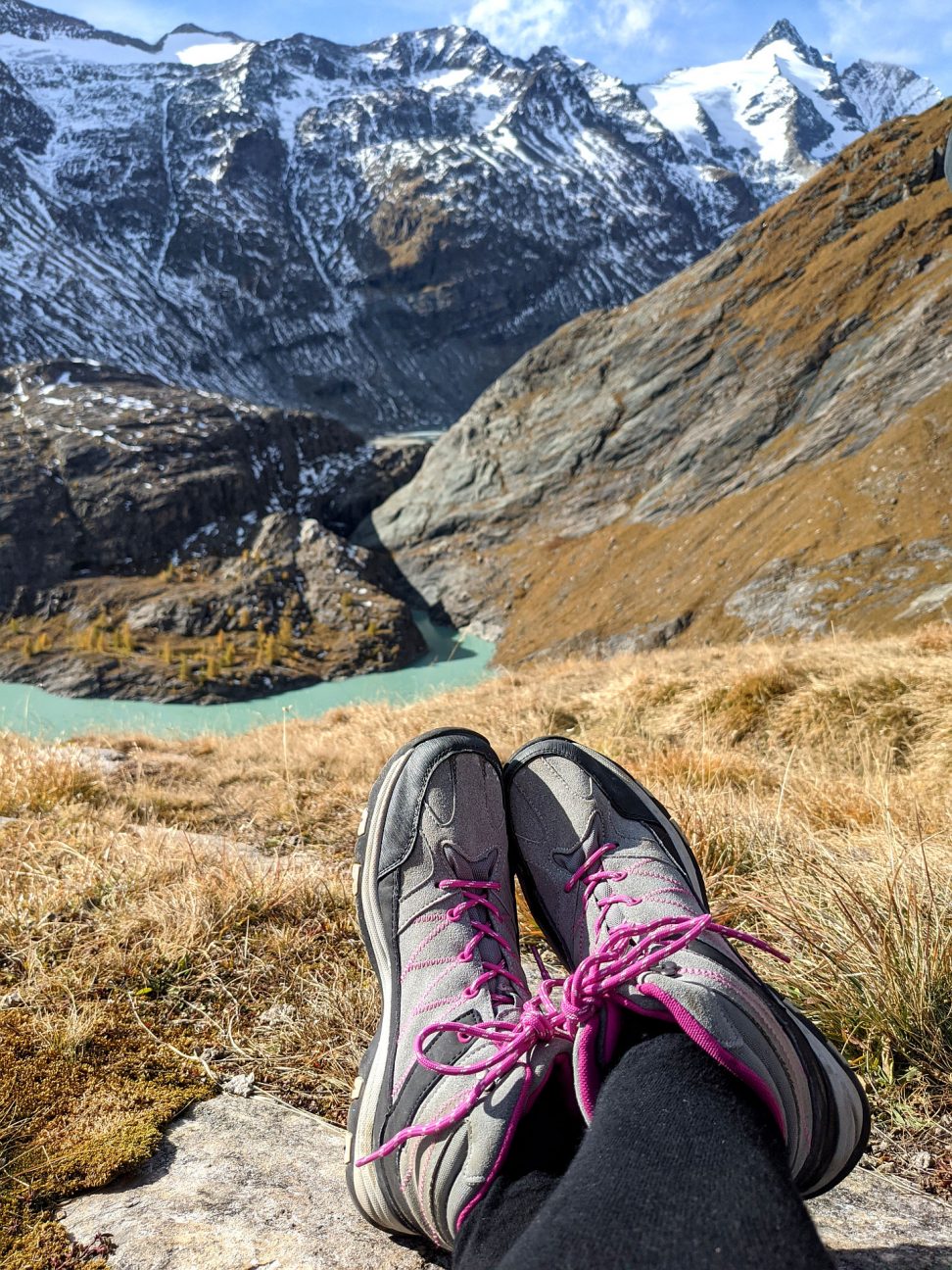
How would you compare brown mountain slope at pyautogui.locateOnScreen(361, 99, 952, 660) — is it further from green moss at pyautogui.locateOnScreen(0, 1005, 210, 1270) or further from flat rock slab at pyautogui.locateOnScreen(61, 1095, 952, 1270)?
green moss at pyautogui.locateOnScreen(0, 1005, 210, 1270)

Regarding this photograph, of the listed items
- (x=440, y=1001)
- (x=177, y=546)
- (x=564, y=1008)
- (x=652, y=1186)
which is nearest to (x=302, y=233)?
(x=177, y=546)

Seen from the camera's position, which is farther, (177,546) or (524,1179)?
(177,546)

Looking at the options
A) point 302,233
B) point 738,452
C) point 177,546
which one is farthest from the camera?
point 302,233

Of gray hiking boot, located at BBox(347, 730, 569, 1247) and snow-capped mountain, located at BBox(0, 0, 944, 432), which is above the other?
snow-capped mountain, located at BBox(0, 0, 944, 432)

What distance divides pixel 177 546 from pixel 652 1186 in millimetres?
53082

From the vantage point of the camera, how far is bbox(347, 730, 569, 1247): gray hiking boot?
3.77 feet

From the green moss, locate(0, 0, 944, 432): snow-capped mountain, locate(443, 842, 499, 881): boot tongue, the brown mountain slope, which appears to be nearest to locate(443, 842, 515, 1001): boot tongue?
locate(443, 842, 499, 881): boot tongue

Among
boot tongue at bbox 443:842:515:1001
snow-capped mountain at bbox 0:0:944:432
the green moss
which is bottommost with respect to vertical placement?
the green moss

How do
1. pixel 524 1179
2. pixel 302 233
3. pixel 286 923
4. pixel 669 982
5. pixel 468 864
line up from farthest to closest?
pixel 302 233 → pixel 286 923 → pixel 468 864 → pixel 669 982 → pixel 524 1179

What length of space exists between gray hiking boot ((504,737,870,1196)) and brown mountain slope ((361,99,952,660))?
64.8ft

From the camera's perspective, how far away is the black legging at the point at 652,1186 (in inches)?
33.4

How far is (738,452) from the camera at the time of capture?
113 ft

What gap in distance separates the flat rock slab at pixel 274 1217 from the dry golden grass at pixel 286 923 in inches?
2.6

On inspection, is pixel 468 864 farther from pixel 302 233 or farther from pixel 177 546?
pixel 302 233
